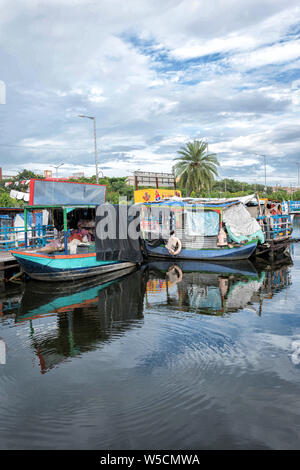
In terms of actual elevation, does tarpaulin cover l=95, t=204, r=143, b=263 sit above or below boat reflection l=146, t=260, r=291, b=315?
above

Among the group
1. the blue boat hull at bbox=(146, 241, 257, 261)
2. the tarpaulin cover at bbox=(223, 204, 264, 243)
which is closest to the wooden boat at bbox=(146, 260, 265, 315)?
the blue boat hull at bbox=(146, 241, 257, 261)

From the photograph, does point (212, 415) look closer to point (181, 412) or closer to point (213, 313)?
point (181, 412)

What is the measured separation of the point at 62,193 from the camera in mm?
14938

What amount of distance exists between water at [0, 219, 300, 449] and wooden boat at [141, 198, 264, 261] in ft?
20.7

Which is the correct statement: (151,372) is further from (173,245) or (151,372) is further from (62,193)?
(173,245)

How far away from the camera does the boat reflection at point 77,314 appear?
7207 millimetres

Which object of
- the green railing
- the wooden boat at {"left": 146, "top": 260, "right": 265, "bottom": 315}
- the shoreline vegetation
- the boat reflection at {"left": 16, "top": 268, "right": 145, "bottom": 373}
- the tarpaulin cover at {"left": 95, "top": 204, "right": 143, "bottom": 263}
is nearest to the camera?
the boat reflection at {"left": 16, "top": 268, "right": 145, "bottom": 373}

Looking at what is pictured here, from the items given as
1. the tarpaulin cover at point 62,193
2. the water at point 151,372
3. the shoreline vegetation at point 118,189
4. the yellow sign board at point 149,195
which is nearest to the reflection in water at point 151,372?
the water at point 151,372

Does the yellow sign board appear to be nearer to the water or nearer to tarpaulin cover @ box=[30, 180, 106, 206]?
tarpaulin cover @ box=[30, 180, 106, 206]

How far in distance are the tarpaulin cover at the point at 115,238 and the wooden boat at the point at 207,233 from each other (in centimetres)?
303

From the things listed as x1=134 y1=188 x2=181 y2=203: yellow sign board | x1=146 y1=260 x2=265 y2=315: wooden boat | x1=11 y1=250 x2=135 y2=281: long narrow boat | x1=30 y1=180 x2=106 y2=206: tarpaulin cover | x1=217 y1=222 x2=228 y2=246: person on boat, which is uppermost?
x1=134 y1=188 x2=181 y2=203: yellow sign board

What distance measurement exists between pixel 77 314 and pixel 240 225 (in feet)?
35.9

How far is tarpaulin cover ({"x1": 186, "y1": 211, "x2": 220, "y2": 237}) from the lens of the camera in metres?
17.7

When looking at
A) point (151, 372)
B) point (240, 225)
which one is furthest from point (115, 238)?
point (151, 372)
